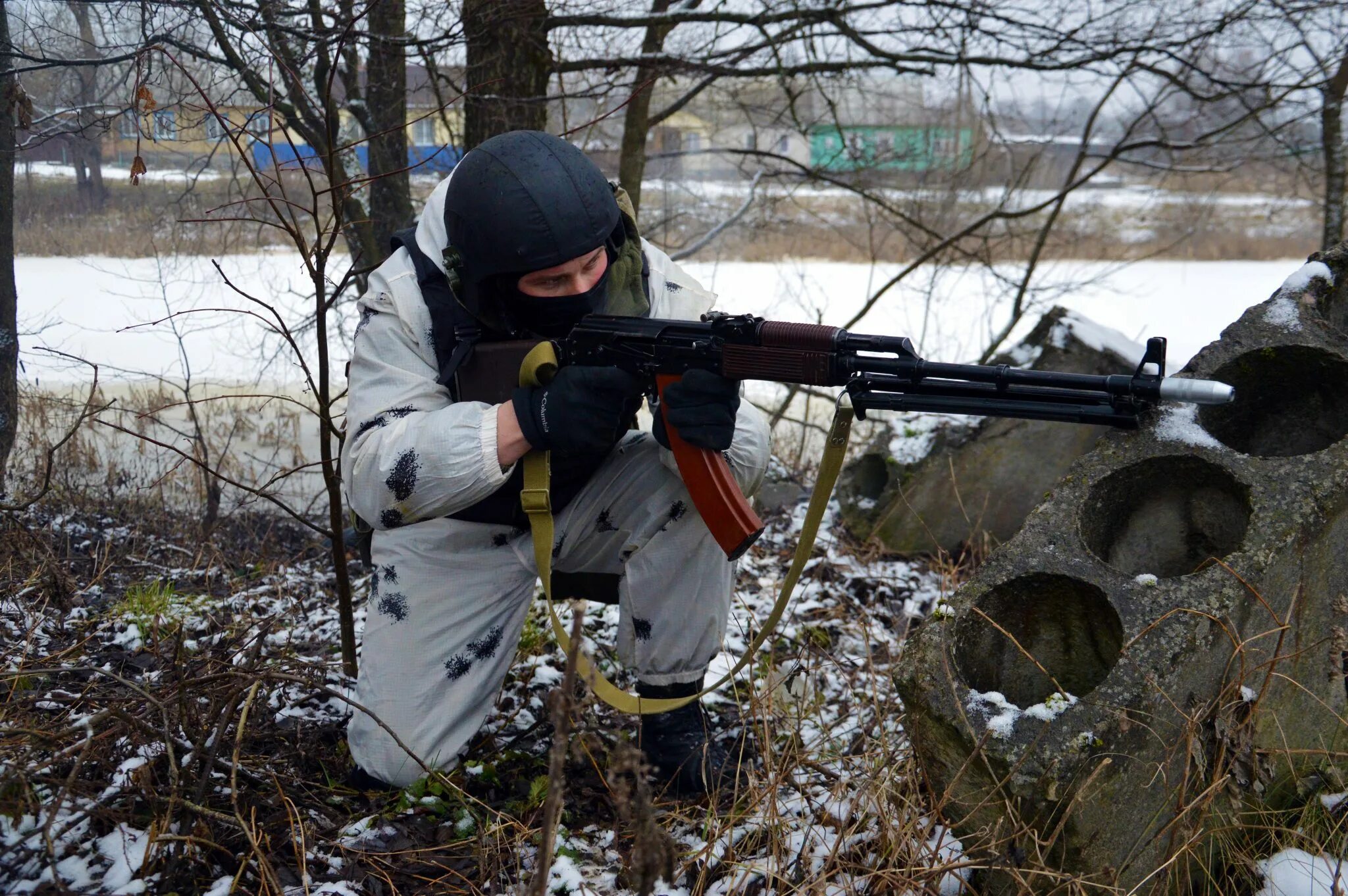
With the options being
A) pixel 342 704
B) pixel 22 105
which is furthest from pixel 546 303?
pixel 22 105

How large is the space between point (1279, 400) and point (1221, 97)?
3.02 meters

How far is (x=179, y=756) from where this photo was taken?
2.32 meters

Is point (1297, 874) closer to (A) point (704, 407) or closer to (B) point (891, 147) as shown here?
(A) point (704, 407)

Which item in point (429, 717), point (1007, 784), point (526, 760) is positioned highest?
point (1007, 784)

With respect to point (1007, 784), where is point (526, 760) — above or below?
below

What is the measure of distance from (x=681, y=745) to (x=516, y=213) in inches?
59.1

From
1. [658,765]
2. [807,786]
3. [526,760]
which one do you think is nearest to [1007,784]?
[807,786]

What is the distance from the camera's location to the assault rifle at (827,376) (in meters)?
2.00

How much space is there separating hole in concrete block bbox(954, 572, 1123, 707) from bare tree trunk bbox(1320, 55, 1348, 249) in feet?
13.0

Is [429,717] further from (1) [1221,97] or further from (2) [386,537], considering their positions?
(1) [1221,97]

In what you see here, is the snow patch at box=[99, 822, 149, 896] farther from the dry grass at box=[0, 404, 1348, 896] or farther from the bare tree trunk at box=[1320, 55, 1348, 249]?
the bare tree trunk at box=[1320, 55, 1348, 249]

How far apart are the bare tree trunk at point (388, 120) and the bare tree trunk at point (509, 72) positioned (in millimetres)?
290

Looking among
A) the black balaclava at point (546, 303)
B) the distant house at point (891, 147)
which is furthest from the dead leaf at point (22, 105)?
the distant house at point (891, 147)

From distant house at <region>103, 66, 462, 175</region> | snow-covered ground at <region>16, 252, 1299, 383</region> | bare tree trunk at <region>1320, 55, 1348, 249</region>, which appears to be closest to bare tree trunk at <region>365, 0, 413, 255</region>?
distant house at <region>103, 66, 462, 175</region>
